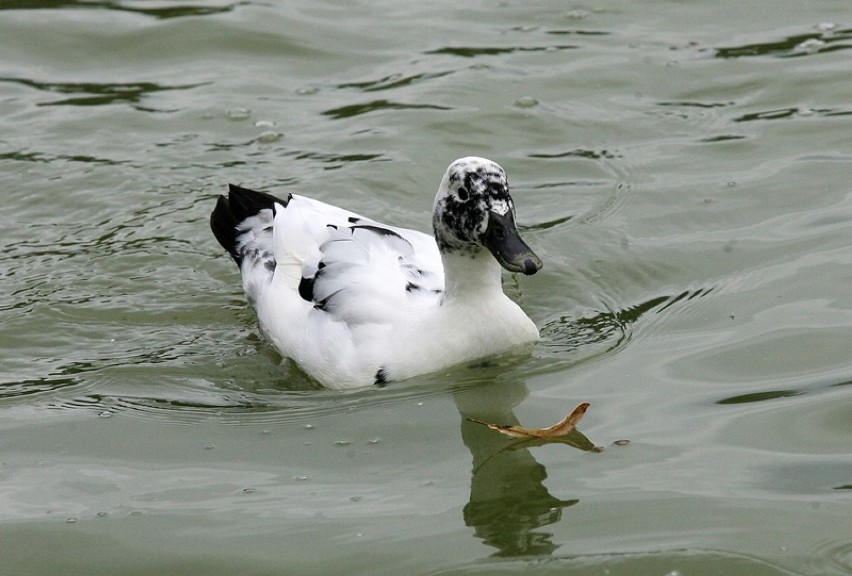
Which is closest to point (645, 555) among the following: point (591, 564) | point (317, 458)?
point (591, 564)

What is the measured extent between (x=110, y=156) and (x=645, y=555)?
646 cm

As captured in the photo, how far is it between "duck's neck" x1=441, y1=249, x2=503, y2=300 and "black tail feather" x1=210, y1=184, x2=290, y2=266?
1.78 m

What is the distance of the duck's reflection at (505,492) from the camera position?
5270 mm

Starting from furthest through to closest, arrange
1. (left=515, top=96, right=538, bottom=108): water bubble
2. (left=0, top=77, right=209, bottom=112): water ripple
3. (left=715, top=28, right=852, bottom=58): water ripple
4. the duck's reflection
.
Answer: (left=715, top=28, right=852, bottom=58): water ripple → (left=0, top=77, right=209, bottom=112): water ripple → (left=515, top=96, right=538, bottom=108): water bubble → the duck's reflection

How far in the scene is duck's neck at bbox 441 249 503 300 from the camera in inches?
274

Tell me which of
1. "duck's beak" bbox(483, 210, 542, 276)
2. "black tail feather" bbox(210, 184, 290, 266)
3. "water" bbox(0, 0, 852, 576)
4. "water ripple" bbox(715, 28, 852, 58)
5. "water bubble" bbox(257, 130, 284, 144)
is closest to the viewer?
"water" bbox(0, 0, 852, 576)

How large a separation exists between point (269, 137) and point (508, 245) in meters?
4.40

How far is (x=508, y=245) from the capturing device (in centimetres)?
653

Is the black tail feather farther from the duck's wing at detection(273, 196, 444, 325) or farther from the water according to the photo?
the duck's wing at detection(273, 196, 444, 325)

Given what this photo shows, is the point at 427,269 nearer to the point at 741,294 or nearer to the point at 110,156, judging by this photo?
the point at 741,294

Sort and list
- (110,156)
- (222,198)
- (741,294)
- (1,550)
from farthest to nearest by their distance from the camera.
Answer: (110,156)
(222,198)
(741,294)
(1,550)

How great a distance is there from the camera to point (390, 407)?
6539 millimetres

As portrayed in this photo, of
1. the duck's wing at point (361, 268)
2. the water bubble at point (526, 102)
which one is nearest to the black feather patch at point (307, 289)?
the duck's wing at point (361, 268)

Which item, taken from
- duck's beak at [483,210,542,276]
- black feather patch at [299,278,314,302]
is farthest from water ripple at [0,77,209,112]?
duck's beak at [483,210,542,276]
